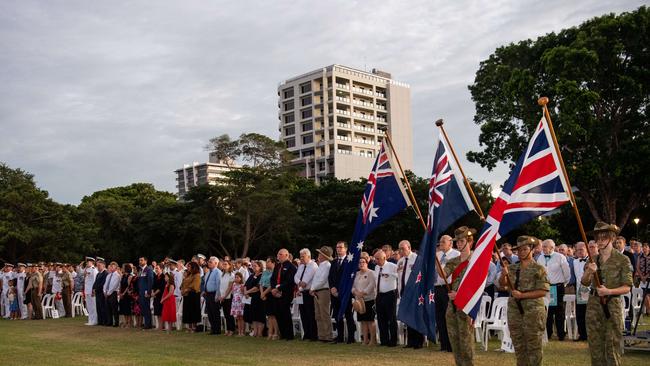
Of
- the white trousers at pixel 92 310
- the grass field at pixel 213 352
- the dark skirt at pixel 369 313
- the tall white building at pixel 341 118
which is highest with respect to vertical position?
the tall white building at pixel 341 118

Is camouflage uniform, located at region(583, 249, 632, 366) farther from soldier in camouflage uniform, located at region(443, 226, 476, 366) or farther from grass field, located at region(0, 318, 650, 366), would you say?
grass field, located at region(0, 318, 650, 366)

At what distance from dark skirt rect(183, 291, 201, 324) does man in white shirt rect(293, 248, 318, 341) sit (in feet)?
13.1

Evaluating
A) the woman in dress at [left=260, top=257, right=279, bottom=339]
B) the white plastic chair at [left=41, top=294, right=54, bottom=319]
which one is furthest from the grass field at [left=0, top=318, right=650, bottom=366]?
the white plastic chair at [left=41, top=294, right=54, bottom=319]

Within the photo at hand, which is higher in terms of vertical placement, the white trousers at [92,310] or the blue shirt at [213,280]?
the blue shirt at [213,280]

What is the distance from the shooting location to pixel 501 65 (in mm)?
37844

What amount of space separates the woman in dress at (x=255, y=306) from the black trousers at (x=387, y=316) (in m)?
3.61

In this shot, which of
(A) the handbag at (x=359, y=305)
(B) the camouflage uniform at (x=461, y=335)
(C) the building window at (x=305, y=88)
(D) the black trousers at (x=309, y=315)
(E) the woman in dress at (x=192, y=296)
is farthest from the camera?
(C) the building window at (x=305, y=88)

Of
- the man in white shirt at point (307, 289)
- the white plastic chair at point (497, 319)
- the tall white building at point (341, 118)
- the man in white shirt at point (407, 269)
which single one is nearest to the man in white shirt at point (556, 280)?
the white plastic chair at point (497, 319)

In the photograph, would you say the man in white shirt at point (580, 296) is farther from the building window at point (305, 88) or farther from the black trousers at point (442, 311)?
the building window at point (305, 88)

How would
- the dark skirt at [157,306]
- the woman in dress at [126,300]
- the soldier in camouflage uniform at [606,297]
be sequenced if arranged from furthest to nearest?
the woman in dress at [126,300]
the dark skirt at [157,306]
the soldier in camouflage uniform at [606,297]

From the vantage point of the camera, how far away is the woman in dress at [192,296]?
1848 centimetres

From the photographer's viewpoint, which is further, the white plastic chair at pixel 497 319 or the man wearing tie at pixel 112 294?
the man wearing tie at pixel 112 294

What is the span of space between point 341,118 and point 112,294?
81827mm

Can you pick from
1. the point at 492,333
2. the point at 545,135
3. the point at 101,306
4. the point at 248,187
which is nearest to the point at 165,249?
the point at 248,187
